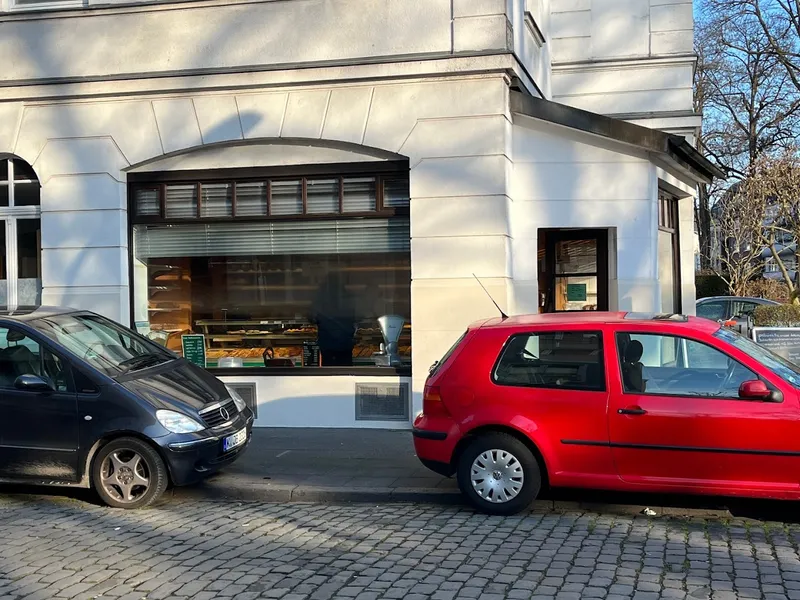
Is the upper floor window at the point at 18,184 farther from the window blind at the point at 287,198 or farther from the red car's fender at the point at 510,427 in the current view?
the red car's fender at the point at 510,427

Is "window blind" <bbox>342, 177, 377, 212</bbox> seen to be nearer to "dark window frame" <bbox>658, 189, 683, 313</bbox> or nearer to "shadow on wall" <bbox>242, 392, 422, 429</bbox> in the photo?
"shadow on wall" <bbox>242, 392, 422, 429</bbox>

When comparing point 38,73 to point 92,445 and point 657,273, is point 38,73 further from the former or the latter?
point 657,273

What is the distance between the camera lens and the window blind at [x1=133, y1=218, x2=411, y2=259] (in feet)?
33.6

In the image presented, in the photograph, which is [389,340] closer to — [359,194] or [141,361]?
[359,194]

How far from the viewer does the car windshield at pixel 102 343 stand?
7.23m

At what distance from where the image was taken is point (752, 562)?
16.9ft

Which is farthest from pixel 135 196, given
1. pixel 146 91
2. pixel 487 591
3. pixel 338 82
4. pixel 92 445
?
pixel 487 591

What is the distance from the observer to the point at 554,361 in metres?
6.42

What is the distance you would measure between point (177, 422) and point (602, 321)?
353 centimetres

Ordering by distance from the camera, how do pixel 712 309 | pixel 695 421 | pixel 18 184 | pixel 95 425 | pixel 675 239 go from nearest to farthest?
pixel 695 421
pixel 95 425
pixel 18 184
pixel 675 239
pixel 712 309

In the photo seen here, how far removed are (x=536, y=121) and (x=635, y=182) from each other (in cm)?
142

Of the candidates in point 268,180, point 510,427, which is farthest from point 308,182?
point 510,427

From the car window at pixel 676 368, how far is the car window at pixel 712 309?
14.6 metres

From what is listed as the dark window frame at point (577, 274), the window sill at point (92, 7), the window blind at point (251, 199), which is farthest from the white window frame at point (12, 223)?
the dark window frame at point (577, 274)
